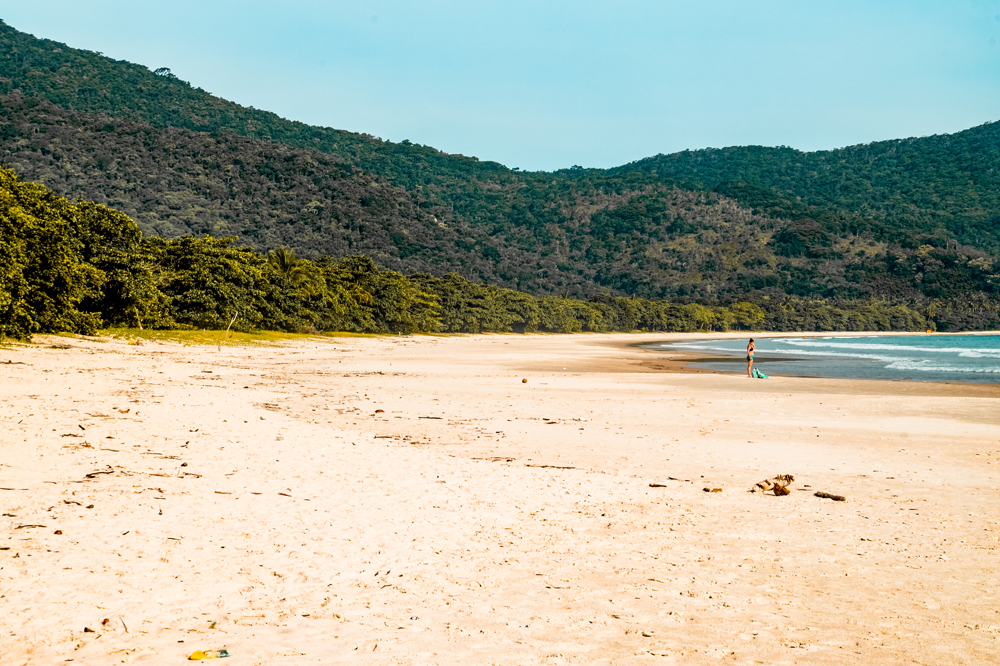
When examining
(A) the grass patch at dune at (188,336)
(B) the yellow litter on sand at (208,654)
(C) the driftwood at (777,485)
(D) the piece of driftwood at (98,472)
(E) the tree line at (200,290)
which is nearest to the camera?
(B) the yellow litter on sand at (208,654)

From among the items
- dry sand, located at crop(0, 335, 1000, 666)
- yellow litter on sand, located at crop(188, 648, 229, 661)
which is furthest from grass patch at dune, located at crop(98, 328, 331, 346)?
yellow litter on sand, located at crop(188, 648, 229, 661)

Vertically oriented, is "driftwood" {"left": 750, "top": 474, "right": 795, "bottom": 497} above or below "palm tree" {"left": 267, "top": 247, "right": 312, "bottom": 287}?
below

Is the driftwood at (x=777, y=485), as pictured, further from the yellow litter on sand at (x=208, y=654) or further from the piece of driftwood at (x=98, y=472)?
the piece of driftwood at (x=98, y=472)

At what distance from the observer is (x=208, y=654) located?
4352mm

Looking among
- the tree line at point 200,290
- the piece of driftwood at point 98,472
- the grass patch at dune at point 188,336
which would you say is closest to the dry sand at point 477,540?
the piece of driftwood at point 98,472

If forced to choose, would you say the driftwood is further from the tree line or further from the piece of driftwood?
the tree line

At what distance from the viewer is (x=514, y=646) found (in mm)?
4641

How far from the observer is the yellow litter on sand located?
4312 mm

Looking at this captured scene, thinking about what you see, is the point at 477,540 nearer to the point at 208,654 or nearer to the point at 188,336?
the point at 208,654

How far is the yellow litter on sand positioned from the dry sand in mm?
78

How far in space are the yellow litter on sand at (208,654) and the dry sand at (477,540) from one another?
0.08 meters

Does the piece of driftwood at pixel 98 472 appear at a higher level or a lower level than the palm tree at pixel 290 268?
lower

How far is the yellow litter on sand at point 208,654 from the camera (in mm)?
4312

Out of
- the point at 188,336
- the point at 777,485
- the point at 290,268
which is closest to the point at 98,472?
the point at 777,485
